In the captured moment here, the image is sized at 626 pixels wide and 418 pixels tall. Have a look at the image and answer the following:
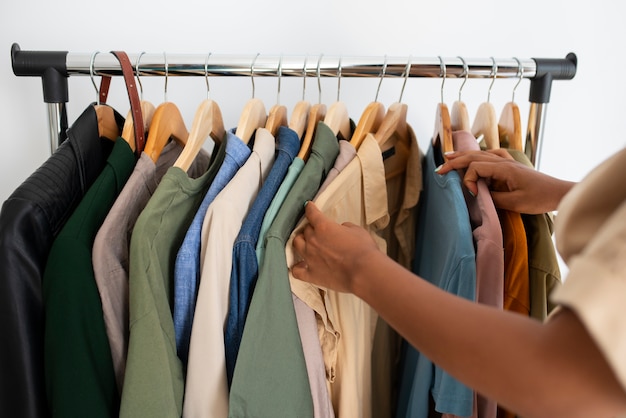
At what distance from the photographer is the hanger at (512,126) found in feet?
3.01

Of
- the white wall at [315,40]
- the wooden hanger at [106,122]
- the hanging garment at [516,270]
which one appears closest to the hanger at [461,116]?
the hanging garment at [516,270]

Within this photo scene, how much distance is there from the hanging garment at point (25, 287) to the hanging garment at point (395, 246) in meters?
0.54

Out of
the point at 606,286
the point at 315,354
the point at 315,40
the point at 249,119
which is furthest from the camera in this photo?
the point at 315,40

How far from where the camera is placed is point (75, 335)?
0.63m

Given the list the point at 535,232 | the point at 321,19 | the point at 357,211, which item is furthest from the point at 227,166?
the point at 321,19

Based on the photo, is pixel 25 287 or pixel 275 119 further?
pixel 275 119

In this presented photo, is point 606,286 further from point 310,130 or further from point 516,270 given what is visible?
point 310,130

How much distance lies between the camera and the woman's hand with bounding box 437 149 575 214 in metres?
0.77

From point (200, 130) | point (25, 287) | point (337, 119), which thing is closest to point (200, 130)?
point (200, 130)

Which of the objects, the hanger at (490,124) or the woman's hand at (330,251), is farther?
the hanger at (490,124)

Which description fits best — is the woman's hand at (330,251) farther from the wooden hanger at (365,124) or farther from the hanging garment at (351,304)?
the wooden hanger at (365,124)

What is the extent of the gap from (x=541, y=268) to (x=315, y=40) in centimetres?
73

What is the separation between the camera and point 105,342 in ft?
2.15

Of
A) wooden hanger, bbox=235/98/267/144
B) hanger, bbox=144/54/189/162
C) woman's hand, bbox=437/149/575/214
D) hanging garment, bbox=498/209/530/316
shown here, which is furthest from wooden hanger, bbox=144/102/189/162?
hanging garment, bbox=498/209/530/316
